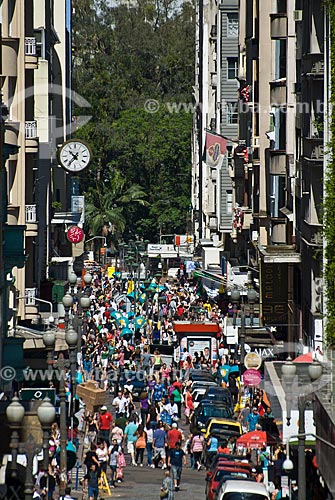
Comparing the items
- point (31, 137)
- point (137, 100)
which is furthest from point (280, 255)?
point (137, 100)

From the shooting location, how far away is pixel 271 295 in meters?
46.7

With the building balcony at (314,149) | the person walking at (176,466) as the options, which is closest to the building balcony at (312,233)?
the building balcony at (314,149)

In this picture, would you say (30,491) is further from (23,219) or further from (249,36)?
(249,36)

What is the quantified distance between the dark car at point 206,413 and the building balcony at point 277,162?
1211 centimetres

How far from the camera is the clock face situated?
225ft

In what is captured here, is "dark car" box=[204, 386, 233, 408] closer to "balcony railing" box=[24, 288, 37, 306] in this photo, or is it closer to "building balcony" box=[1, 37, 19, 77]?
"balcony railing" box=[24, 288, 37, 306]

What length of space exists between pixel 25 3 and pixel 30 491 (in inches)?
1111

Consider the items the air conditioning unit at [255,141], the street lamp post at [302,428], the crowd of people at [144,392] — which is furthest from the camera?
the air conditioning unit at [255,141]

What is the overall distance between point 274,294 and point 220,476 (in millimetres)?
18261

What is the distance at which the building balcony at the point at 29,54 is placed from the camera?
49.1 metres

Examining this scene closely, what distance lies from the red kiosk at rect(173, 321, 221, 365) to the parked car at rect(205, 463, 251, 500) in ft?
77.7

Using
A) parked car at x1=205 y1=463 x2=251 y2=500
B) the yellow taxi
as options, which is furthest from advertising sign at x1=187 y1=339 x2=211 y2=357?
parked car at x1=205 y1=463 x2=251 y2=500

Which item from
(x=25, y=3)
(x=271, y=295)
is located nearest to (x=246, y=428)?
(x=271, y=295)

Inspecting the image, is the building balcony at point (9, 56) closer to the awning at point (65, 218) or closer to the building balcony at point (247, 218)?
the building balcony at point (247, 218)
